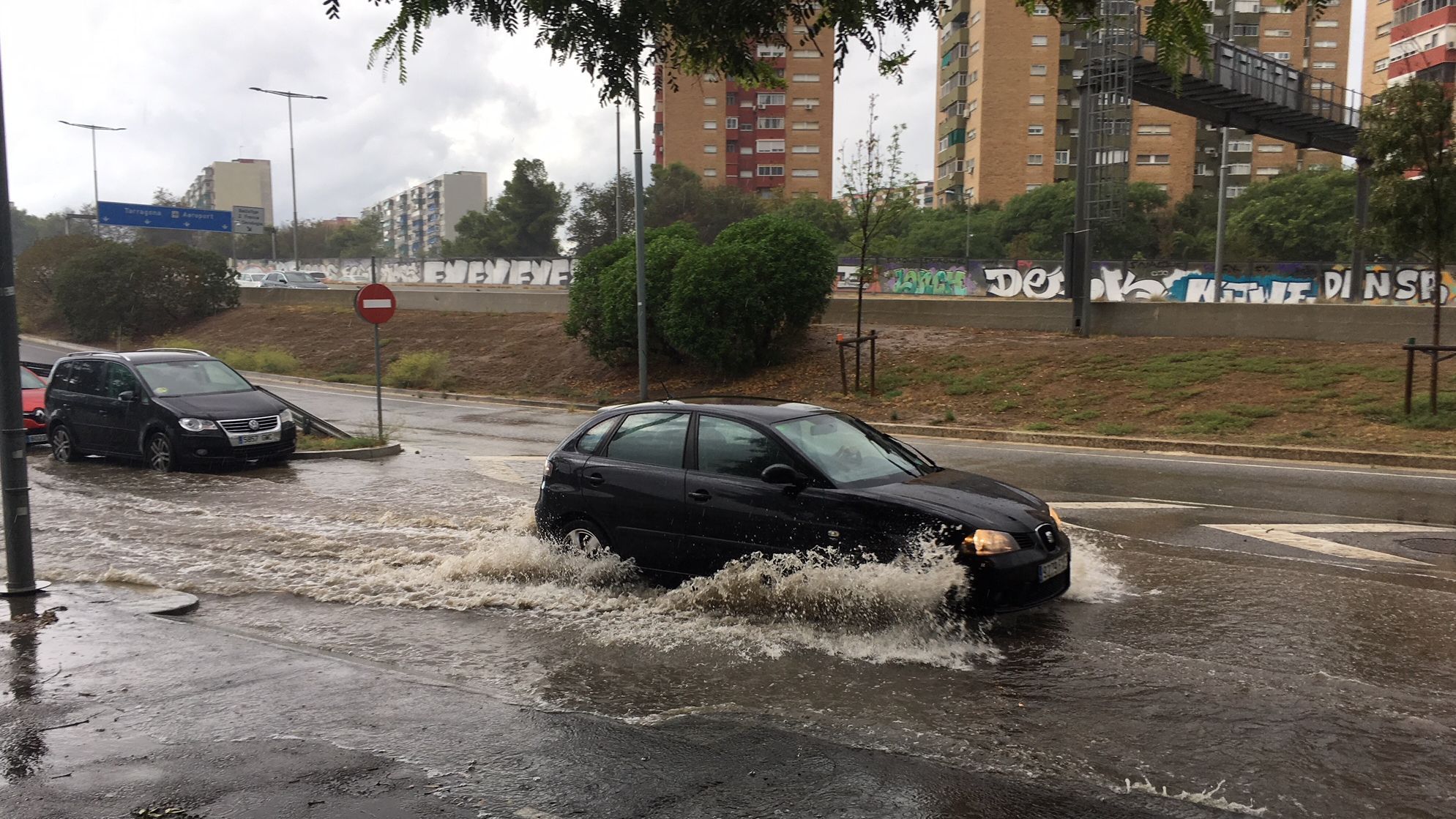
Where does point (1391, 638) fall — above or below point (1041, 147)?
below

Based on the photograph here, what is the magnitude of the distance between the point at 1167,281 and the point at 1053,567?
31294 mm

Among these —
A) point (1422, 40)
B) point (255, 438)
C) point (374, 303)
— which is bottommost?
point (255, 438)

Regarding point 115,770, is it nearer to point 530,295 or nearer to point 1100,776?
point 1100,776

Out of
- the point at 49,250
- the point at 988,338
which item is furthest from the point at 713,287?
the point at 49,250

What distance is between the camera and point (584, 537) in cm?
782

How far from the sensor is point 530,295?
3769 centimetres

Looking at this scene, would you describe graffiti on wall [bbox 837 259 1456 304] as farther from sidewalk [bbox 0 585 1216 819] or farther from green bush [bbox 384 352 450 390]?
sidewalk [bbox 0 585 1216 819]

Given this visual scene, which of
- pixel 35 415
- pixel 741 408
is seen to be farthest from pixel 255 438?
pixel 741 408

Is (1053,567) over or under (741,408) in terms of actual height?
under

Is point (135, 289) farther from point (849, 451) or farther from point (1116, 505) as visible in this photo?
point (849, 451)

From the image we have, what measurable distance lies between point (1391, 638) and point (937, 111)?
96600 mm

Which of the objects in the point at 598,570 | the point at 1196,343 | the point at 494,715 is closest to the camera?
the point at 494,715

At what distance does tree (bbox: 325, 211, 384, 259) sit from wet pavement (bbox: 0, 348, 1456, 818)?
11511cm

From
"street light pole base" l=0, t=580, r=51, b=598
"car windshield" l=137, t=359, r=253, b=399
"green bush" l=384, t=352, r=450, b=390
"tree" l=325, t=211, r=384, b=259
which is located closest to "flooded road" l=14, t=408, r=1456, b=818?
"street light pole base" l=0, t=580, r=51, b=598
